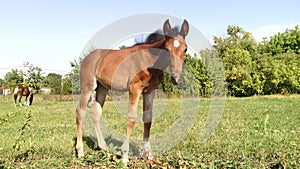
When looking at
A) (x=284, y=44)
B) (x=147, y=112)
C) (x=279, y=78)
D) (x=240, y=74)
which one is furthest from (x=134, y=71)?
(x=284, y=44)

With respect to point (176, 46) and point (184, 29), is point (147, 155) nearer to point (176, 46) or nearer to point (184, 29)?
point (176, 46)

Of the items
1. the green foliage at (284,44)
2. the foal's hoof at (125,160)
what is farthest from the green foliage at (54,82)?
the green foliage at (284,44)

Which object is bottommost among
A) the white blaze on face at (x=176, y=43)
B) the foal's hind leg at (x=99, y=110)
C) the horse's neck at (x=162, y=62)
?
the foal's hind leg at (x=99, y=110)

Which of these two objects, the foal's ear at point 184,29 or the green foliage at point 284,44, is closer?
the foal's ear at point 184,29

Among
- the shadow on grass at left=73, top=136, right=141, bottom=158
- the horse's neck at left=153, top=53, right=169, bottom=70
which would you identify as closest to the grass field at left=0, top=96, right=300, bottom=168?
the shadow on grass at left=73, top=136, right=141, bottom=158

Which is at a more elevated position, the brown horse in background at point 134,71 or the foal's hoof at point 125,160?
the brown horse in background at point 134,71

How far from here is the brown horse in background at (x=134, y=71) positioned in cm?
495

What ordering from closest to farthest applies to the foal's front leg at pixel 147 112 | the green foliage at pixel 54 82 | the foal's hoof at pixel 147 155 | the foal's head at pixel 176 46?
Result: the foal's head at pixel 176 46, the foal's hoof at pixel 147 155, the foal's front leg at pixel 147 112, the green foliage at pixel 54 82

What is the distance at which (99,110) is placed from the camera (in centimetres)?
656

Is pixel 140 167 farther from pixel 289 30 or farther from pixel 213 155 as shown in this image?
pixel 289 30

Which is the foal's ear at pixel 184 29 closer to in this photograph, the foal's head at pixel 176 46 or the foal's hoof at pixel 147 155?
the foal's head at pixel 176 46

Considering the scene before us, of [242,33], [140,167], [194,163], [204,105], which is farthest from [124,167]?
[242,33]

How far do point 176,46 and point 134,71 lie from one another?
101 centimetres

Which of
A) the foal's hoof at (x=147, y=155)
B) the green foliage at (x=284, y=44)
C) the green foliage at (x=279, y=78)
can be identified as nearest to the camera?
the foal's hoof at (x=147, y=155)
